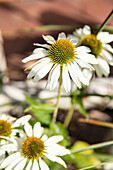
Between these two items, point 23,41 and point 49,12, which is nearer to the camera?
point 23,41

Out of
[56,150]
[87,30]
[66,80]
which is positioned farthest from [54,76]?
[87,30]

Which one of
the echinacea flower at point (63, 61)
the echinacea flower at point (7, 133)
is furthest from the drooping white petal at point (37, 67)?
the echinacea flower at point (7, 133)

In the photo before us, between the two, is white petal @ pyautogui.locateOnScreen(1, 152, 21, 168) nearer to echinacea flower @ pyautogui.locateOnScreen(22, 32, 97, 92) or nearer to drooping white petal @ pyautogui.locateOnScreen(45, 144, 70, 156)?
drooping white petal @ pyautogui.locateOnScreen(45, 144, 70, 156)

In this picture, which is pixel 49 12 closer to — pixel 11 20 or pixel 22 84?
pixel 11 20

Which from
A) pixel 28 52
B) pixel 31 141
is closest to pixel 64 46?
pixel 31 141

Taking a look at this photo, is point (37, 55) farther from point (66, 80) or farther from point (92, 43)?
point (92, 43)

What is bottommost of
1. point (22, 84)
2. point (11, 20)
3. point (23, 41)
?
point (22, 84)
